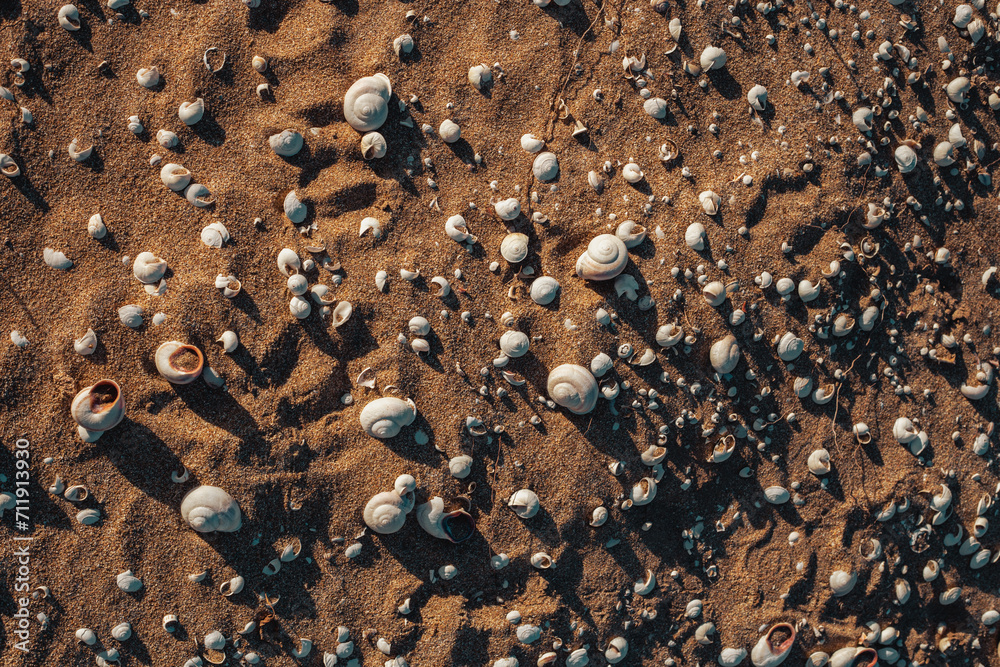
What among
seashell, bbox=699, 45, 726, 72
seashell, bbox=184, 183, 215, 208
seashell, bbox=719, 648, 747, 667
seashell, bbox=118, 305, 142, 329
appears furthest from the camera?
seashell, bbox=719, 648, 747, 667

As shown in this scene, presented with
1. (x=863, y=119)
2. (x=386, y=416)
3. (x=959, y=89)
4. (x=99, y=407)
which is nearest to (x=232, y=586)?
(x=99, y=407)

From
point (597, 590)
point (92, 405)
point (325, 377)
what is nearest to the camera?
point (92, 405)

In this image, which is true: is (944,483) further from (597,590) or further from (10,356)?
(10,356)


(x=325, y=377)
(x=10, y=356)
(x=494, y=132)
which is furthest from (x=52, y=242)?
(x=494, y=132)

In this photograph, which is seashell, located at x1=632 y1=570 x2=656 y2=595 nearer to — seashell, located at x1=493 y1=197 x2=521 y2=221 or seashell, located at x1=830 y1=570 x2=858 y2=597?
seashell, located at x1=830 y1=570 x2=858 y2=597

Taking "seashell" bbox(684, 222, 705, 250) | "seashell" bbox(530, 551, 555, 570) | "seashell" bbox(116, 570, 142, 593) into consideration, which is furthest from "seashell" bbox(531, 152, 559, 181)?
"seashell" bbox(116, 570, 142, 593)

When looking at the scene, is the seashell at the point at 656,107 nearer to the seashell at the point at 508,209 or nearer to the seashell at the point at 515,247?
the seashell at the point at 508,209

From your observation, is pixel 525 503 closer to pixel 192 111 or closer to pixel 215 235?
pixel 215 235
